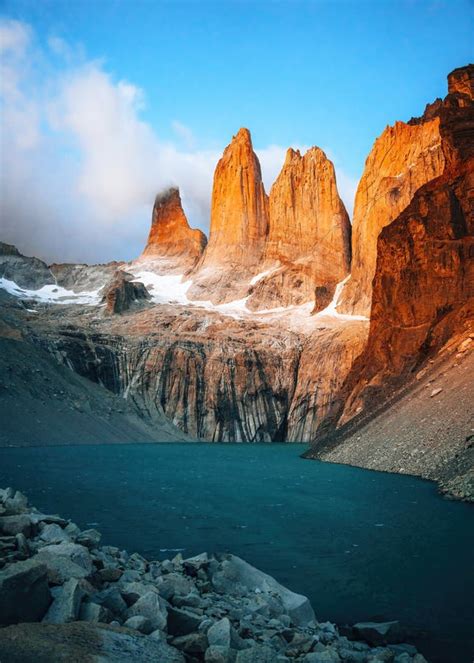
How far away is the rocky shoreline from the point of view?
524cm

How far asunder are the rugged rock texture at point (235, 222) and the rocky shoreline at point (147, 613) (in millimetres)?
109265

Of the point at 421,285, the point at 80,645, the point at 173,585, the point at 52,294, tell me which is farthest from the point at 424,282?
the point at 52,294

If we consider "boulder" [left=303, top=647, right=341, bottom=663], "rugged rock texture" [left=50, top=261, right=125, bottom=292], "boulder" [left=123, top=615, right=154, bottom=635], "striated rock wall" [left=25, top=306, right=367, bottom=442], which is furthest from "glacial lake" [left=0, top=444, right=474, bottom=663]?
"rugged rock texture" [left=50, top=261, right=125, bottom=292]

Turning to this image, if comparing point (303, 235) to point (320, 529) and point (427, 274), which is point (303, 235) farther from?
point (320, 529)

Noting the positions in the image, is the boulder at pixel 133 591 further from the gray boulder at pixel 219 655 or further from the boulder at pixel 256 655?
the boulder at pixel 256 655

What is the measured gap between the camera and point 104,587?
23.5 ft

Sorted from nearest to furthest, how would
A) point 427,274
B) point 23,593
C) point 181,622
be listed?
point 23,593
point 181,622
point 427,274

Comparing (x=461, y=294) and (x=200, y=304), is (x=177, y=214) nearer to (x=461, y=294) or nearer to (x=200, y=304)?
(x=200, y=304)

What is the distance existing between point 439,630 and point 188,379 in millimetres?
77026

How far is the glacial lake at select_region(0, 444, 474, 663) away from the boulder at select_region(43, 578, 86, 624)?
190 inches

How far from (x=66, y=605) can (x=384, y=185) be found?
9482 centimetres

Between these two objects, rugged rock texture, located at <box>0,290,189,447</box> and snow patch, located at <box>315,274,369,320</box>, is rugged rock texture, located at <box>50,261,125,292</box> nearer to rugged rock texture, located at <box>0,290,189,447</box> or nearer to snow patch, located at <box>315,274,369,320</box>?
snow patch, located at <box>315,274,369,320</box>

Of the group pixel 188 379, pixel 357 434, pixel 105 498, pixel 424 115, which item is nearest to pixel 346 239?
pixel 424 115

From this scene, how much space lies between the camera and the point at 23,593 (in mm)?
5547
